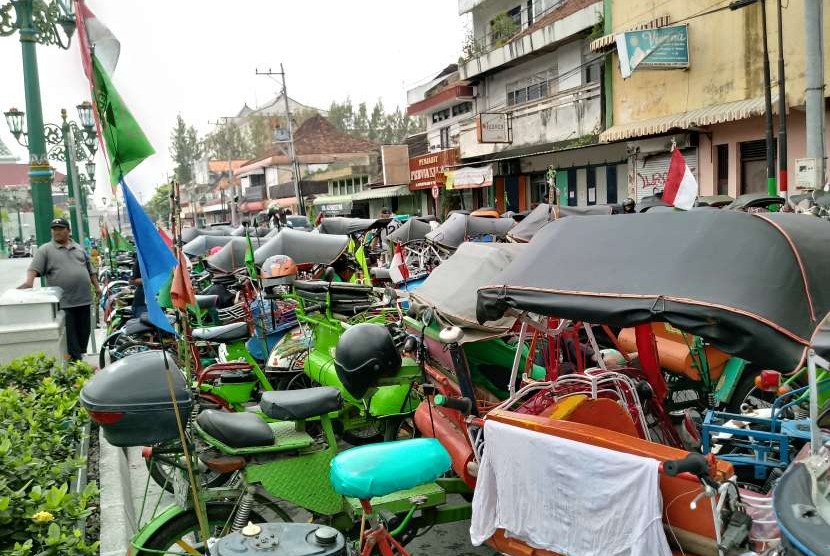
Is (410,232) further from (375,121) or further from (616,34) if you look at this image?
(375,121)

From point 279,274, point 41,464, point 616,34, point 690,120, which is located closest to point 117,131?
point 41,464

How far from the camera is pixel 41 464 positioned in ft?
11.9

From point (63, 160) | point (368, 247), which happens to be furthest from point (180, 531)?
point (63, 160)

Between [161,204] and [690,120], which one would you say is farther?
[161,204]

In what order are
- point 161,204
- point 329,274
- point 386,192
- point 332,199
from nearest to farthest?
→ point 329,274 < point 386,192 < point 332,199 < point 161,204

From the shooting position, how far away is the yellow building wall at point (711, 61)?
13859 mm

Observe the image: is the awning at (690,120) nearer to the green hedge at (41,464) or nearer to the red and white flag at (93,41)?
Result: the green hedge at (41,464)

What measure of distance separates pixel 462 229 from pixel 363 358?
10.1 meters

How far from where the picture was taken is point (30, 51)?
740 centimetres

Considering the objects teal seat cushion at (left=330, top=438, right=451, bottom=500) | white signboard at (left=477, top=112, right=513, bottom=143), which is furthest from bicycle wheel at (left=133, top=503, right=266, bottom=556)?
white signboard at (left=477, top=112, right=513, bottom=143)

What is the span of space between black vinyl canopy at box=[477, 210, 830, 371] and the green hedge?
2267 millimetres

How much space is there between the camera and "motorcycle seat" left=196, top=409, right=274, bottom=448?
146 inches

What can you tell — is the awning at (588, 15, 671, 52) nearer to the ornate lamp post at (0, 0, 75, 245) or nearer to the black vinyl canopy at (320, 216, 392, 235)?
the black vinyl canopy at (320, 216, 392, 235)

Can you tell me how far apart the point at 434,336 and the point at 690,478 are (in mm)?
1932
